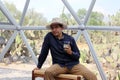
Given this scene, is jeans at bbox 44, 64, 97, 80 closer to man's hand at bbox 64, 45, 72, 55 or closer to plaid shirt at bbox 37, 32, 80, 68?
plaid shirt at bbox 37, 32, 80, 68

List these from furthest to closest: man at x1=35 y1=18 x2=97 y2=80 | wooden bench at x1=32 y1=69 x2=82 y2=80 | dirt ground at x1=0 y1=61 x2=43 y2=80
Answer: dirt ground at x1=0 y1=61 x2=43 y2=80, man at x1=35 y1=18 x2=97 y2=80, wooden bench at x1=32 y1=69 x2=82 y2=80

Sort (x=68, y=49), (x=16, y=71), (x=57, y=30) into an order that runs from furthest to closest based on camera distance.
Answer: (x=16, y=71), (x=57, y=30), (x=68, y=49)

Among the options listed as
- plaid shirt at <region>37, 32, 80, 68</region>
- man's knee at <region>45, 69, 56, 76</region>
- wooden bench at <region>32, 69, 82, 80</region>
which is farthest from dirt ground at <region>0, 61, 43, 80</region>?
man's knee at <region>45, 69, 56, 76</region>

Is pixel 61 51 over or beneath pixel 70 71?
over

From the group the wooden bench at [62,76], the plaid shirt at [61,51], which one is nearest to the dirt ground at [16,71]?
the wooden bench at [62,76]

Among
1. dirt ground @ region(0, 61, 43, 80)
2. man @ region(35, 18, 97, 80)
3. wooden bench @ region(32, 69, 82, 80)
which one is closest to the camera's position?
wooden bench @ region(32, 69, 82, 80)

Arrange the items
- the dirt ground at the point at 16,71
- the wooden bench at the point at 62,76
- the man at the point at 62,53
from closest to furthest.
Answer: the wooden bench at the point at 62,76 → the man at the point at 62,53 → the dirt ground at the point at 16,71

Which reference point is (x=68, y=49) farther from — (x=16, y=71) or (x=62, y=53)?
(x=16, y=71)

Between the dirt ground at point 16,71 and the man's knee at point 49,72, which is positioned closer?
the man's knee at point 49,72

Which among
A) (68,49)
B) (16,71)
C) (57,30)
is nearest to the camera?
(68,49)

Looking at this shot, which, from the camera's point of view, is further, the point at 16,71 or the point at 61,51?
the point at 16,71

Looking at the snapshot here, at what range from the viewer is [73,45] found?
3162 millimetres

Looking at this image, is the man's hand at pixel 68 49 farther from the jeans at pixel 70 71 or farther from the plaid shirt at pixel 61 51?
the jeans at pixel 70 71

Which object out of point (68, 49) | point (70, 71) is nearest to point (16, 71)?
point (70, 71)
